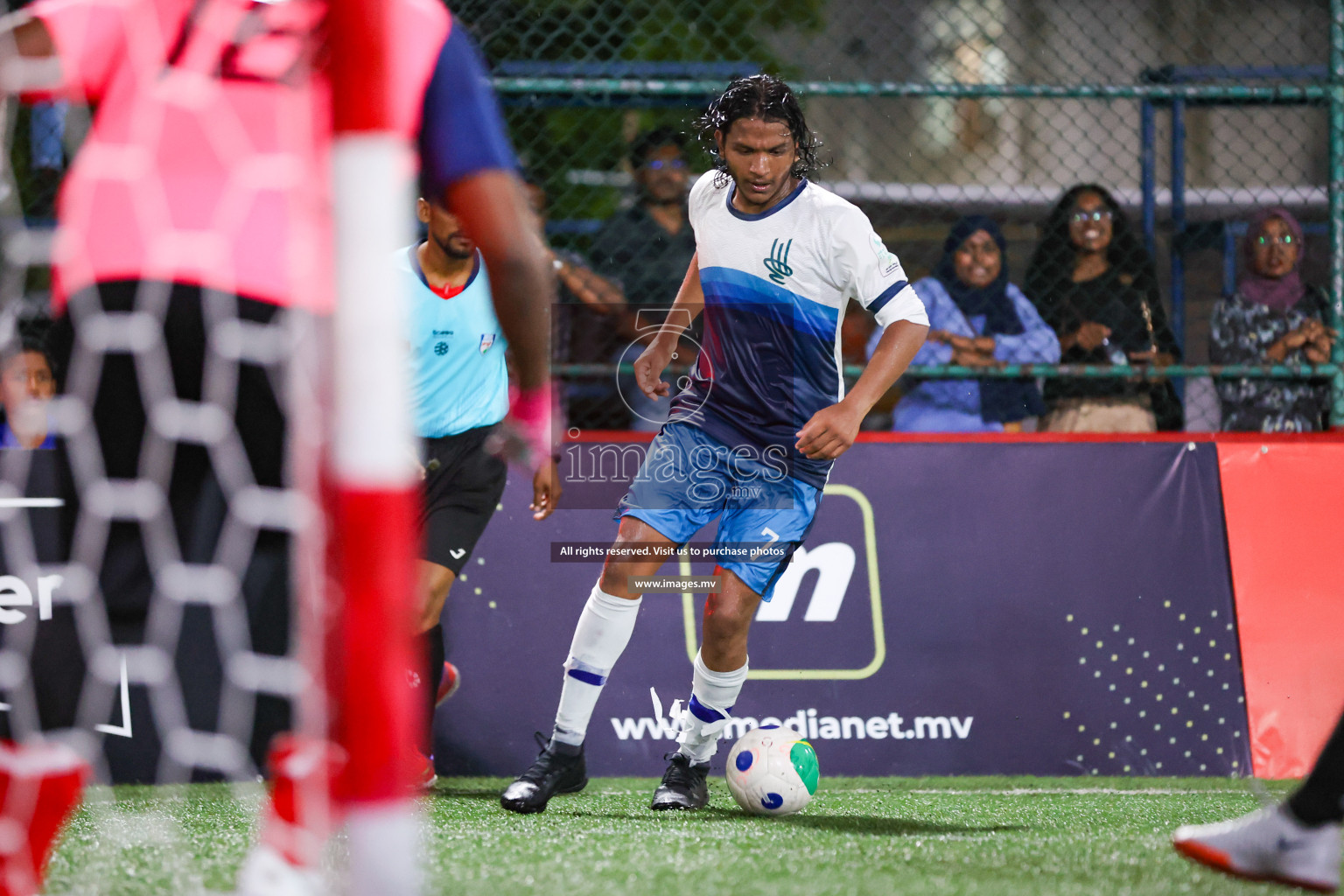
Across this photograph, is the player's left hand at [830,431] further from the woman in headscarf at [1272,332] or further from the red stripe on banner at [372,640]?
the woman in headscarf at [1272,332]

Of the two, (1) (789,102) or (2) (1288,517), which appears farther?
(2) (1288,517)

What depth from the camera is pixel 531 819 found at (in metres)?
3.46

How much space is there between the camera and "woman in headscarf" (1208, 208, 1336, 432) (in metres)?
5.36

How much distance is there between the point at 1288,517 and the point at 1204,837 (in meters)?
2.91

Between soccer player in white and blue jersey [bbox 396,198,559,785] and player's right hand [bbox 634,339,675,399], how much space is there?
0.52m

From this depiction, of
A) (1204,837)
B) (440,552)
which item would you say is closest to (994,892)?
(1204,837)

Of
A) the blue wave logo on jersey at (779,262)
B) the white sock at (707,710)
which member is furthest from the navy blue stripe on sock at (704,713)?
the blue wave logo on jersey at (779,262)

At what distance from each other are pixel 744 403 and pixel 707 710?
3.12 feet

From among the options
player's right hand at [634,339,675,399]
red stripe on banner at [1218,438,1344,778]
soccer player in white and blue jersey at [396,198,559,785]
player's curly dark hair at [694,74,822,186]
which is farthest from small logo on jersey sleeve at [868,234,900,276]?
red stripe on banner at [1218,438,1344,778]

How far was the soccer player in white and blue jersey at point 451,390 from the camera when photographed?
14.1 ft

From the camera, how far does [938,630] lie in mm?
4867

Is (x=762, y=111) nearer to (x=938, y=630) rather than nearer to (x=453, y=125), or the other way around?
(x=938, y=630)

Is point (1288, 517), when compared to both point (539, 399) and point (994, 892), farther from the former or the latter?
point (539, 399)

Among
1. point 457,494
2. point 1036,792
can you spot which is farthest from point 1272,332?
point 457,494
